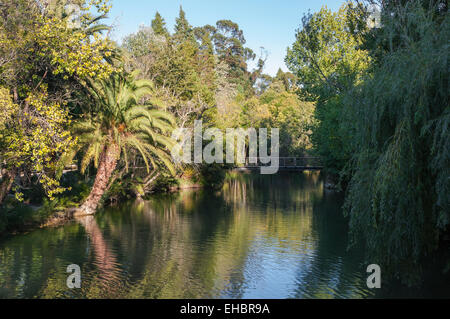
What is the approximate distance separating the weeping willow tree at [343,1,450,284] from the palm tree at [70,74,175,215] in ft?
41.7

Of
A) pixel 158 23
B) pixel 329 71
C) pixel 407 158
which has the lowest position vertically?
pixel 407 158

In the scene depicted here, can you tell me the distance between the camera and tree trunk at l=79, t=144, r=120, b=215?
73.2 feet

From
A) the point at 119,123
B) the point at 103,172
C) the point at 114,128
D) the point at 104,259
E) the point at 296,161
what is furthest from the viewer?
the point at 296,161

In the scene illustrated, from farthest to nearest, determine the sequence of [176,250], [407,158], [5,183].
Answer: [5,183]
[176,250]
[407,158]

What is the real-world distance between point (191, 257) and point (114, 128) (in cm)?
956

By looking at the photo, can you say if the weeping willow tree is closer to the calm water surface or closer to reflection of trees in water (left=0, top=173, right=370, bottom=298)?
the calm water surface

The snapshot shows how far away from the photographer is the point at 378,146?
1064 cm

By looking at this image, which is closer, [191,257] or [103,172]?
[191,257]

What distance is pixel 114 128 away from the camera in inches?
868

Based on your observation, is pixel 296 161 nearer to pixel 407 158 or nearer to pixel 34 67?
pixel 34 67

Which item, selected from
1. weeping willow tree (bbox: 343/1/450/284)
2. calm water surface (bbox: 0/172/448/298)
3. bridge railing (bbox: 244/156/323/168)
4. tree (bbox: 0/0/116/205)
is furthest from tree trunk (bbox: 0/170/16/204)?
bridge railing (bbox: 244/156/323/168)

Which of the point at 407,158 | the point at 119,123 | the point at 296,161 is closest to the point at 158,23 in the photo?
the point at 296,161

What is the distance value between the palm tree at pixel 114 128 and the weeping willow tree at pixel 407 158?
12720mm
